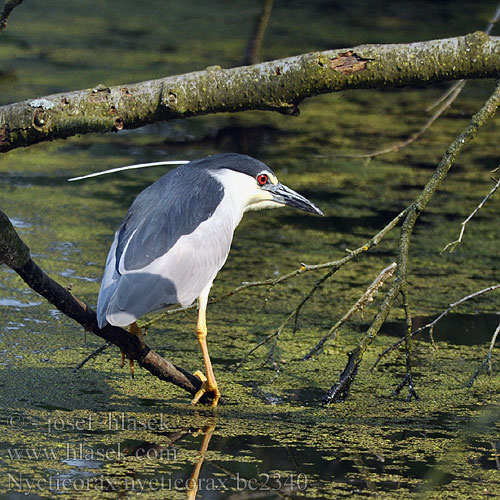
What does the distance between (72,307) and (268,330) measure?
1.29m

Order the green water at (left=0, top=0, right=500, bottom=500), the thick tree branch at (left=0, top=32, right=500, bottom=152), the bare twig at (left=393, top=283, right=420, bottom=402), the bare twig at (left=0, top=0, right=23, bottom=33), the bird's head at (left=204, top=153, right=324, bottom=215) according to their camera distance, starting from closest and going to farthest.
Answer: the bare twig at (left=0, top=0, right=23, bottom=33) → the green water at (left=0, top=0, right=500, bottom=500) → the thick tree branch at (left=0, top=32, right=500, bottom=152) → the bare twig at (left=393, top=283, right=420, bottom=402) → the bird's head at (left=204, top=153, right=324, bottom=215)

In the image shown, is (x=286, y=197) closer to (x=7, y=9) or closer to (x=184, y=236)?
(x=184, y=236)

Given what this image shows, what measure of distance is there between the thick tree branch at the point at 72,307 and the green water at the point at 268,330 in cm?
14

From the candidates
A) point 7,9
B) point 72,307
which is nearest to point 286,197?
point 72,307

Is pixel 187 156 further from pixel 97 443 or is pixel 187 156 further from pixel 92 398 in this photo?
pixel 97 443

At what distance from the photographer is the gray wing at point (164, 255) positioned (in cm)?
282

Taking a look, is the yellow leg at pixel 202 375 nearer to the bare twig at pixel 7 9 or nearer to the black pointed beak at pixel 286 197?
the black pointed beak at pixel 286 197

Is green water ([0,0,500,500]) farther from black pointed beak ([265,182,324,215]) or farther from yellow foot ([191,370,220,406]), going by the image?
black pointed beak ([265,182,324,215])

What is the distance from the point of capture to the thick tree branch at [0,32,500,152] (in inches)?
110

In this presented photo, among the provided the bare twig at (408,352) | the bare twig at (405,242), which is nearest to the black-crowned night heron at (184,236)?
the bare twig at (405,242)

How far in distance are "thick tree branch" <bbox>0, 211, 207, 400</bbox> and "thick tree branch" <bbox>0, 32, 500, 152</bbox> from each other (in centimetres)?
40

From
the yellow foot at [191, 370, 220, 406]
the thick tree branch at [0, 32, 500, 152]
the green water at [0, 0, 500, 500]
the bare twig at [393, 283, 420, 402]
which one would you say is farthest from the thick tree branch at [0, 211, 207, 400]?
the bare twig at [393, 283, 420, 402]

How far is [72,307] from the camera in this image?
8.79 feet

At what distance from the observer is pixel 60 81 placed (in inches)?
302
